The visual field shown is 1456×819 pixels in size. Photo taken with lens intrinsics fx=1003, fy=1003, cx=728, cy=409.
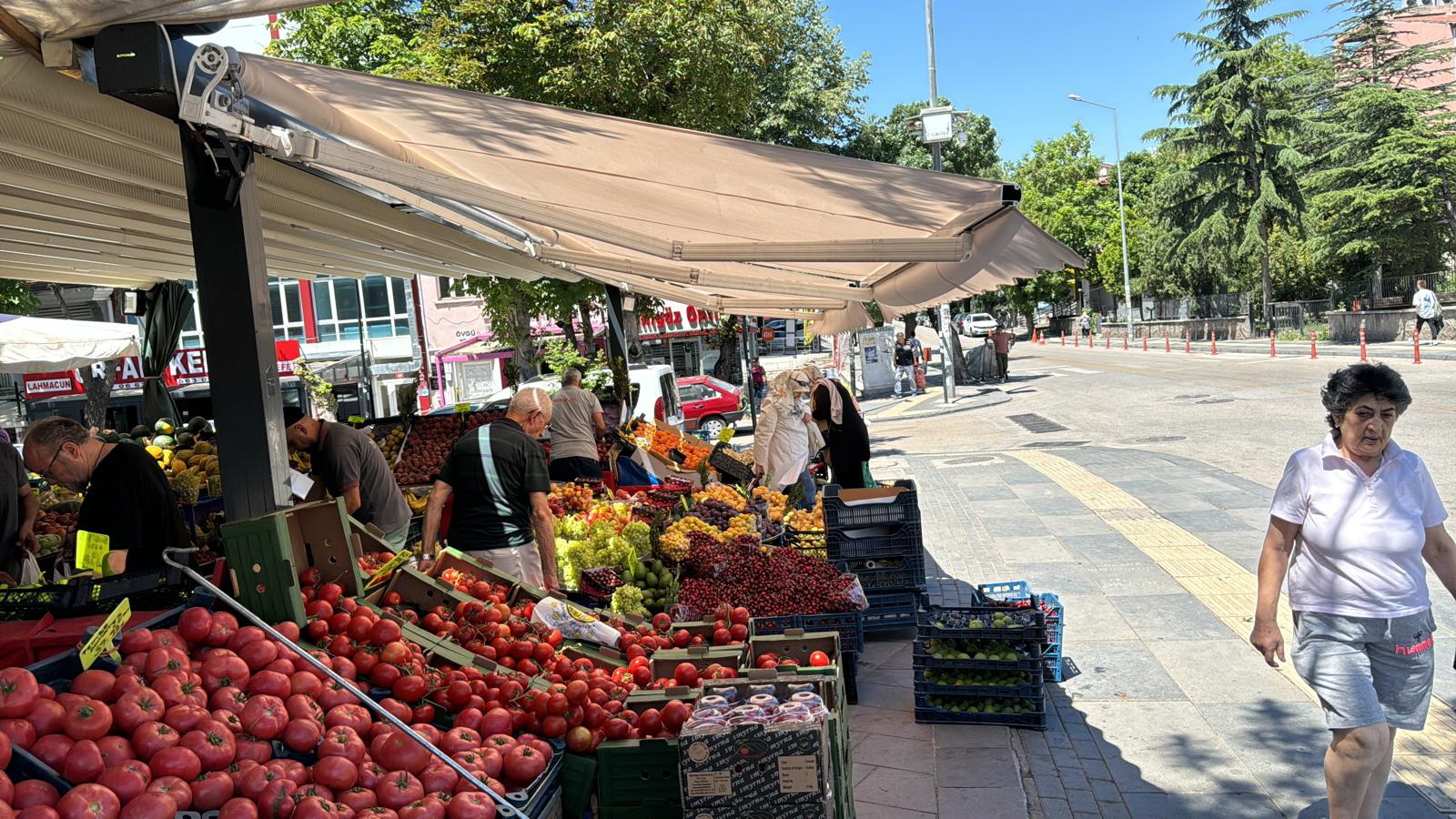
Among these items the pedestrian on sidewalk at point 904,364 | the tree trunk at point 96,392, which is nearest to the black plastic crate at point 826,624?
the tree trunk at point 96,392

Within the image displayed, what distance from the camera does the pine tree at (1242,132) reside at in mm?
40344

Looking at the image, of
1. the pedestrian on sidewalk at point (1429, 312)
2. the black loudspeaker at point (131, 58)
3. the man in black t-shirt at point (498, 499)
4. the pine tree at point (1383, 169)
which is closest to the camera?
the black loudspeaker at point (131, 58)

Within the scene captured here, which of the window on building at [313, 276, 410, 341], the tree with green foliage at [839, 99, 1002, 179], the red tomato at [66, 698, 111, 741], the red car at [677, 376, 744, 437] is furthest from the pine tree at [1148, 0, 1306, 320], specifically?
the red tomato at [66, 698, 111, 741]

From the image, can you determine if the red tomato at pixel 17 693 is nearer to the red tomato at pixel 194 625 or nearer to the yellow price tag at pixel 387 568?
the red tomato at pixel 194 625

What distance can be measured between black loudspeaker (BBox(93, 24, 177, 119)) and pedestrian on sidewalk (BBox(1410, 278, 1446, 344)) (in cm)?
3133

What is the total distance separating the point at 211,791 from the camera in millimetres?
2771

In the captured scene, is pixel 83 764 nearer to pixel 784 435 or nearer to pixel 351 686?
pixel 351 686

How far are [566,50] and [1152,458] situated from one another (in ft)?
38.5

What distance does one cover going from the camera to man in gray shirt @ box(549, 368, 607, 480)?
1030cm

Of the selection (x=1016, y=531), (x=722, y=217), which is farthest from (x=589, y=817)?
(x=1016, y=531)

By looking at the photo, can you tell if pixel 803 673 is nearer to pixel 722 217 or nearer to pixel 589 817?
pixel 589 817

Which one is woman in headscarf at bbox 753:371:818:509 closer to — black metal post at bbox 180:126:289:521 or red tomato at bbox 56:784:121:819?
black metal post at bbox 180:126:289:521

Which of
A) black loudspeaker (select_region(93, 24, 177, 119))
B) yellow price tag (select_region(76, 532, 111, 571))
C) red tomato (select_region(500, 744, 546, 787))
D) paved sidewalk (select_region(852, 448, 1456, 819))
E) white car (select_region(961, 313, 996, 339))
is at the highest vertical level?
black loudspeaker (select_region(93, 24, 177, 119))

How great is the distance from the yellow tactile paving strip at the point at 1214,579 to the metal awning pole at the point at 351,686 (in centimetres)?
393
